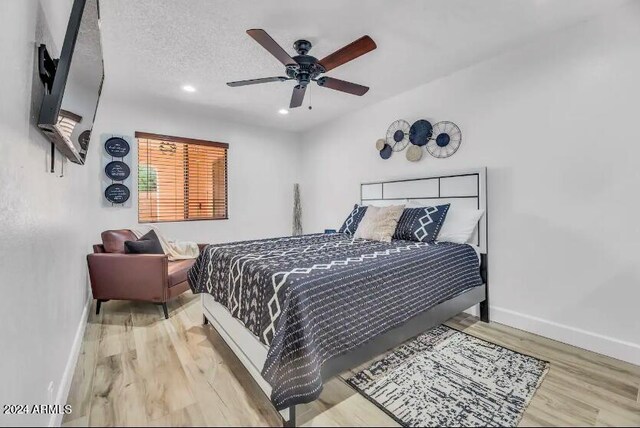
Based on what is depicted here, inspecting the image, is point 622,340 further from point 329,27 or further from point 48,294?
point 48,294

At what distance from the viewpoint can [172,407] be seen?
1354 millimetres

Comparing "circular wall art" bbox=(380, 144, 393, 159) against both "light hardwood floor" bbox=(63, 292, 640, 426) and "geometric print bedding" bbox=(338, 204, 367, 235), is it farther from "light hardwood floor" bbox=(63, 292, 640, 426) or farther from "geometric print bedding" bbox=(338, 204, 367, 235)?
"light hardwood floor" bbox=(63, 292, 640, 426)

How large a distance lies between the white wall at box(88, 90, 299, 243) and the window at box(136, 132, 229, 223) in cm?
9

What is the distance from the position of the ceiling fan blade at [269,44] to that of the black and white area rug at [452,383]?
2259 millimetres

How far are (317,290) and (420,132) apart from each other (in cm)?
253

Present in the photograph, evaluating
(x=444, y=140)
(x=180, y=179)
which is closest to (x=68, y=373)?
(x=180, y=179)

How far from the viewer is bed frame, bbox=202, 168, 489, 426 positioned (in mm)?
1633

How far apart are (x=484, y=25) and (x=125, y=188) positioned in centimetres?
422

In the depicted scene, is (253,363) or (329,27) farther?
(329,27)

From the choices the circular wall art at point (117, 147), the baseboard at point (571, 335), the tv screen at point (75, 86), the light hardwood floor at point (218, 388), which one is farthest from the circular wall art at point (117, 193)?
the baseboard at point (571, 335)

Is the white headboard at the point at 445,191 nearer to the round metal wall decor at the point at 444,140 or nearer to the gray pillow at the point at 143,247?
the round metal wall decor at the point at 444,140

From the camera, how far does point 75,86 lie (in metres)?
1.41

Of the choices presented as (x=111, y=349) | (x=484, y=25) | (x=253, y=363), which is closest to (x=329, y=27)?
(x=484, y=25)

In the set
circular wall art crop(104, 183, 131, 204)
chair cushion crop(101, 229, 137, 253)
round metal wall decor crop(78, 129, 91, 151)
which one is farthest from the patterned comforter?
circular wall art crop(104, 183, 131, 204)
